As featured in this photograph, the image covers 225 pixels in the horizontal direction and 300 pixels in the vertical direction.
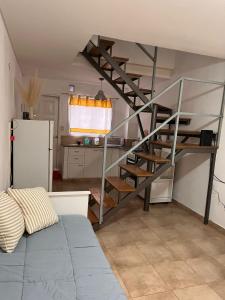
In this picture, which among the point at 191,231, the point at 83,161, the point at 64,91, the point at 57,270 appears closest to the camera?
the point at 57,270

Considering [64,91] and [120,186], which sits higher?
[64,91]

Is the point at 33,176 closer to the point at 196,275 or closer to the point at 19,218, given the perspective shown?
the point at 19,218

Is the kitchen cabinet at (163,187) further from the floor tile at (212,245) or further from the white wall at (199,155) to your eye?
the floor tile at (212,245)

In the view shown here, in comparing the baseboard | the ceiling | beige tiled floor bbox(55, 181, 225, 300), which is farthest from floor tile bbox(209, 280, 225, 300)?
the ceiling

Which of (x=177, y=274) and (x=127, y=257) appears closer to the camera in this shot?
(x=177, y=274)

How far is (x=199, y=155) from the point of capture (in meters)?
3.89

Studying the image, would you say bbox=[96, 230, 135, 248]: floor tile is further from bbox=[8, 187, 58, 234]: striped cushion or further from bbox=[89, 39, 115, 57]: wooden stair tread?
bbox=[89, 39, 115, 57]: wooden stair tread

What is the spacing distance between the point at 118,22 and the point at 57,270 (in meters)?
2.10

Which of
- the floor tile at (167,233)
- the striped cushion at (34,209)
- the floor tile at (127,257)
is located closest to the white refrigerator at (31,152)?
the striped cushion at (34,209)

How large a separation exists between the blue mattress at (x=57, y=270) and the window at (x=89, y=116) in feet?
13.9

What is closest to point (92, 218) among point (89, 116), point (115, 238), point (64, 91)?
point (115, 238)

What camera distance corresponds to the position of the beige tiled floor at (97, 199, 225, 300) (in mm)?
2117

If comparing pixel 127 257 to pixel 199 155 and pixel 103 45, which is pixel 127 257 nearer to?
pixel 199 155

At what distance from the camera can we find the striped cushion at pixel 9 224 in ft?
5.45
